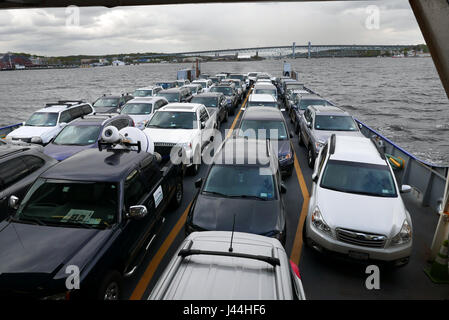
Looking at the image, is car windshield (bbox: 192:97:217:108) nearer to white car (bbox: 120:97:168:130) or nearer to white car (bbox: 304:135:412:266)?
white car (bbox: 120:97:168:130)

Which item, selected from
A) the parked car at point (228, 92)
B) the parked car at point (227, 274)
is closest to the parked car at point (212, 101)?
the parked car at point (228, 92)

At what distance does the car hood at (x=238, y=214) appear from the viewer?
4.43 meters

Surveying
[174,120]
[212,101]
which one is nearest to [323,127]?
[174,120]

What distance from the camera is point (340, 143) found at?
21.8 feet

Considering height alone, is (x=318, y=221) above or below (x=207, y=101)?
below

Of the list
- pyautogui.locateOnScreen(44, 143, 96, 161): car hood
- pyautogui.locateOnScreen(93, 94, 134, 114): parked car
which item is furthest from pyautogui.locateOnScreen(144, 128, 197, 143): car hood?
pyautogui.locateOnScreen(93, 94, 134, 114): parked car

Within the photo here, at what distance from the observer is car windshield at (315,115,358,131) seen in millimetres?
9633

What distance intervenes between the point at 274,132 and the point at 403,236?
5.10m

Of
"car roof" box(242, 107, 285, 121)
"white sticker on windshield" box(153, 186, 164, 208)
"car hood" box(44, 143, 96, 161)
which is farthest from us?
"car roof" box(242, 107, 285, 121)

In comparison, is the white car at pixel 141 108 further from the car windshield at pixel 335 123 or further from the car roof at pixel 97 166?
the car roof at pixel 97 166

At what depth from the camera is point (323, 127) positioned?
9711mm

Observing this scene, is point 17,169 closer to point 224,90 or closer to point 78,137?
point 78,137

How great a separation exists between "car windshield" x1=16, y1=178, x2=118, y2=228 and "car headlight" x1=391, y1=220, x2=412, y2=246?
4.29 m
